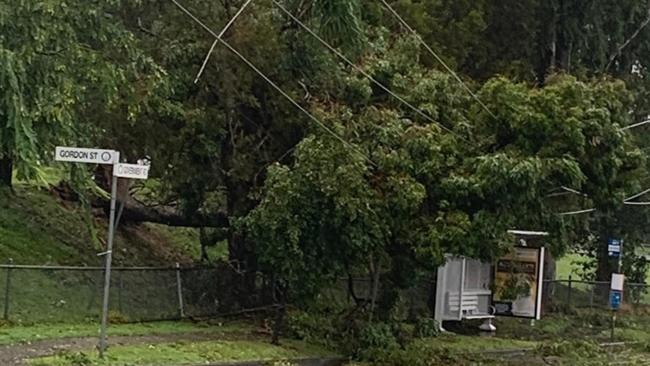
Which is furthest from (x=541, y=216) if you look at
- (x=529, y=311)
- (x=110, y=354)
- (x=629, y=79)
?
(x=629, y=79)

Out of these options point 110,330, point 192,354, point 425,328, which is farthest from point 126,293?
point 425,328

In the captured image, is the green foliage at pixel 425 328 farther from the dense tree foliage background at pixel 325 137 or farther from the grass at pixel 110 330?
the grass at pixel 110 330

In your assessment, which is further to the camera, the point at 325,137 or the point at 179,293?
the point at 179,293

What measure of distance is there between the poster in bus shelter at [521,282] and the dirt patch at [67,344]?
9.02 metres

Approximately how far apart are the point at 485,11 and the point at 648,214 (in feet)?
38.8

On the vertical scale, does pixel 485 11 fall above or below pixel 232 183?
above

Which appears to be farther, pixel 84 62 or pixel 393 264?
pixel 393 264

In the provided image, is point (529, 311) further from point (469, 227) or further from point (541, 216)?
point (469, 227)

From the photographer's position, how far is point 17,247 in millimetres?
24719

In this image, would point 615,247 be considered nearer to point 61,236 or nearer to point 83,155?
point 61,236

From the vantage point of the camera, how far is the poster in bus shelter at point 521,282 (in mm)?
26938

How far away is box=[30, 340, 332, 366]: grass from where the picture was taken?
1603 cm

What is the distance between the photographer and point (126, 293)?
22.6 metres

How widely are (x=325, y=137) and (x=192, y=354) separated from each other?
213 inches
